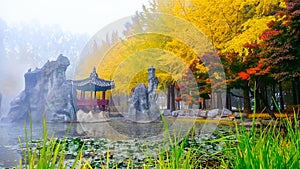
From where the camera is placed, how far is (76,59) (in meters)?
8.85

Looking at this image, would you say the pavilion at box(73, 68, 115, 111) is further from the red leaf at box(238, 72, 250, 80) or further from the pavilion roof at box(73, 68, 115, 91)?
the red leaf at box(238, 72, 250, 80)

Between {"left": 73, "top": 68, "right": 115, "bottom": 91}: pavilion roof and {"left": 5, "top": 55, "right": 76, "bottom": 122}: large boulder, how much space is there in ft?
3.15

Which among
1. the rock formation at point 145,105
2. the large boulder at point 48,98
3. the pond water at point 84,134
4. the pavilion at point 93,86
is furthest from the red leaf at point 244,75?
the pavilion at point 93,86

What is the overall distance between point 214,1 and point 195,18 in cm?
57

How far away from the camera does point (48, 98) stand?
18.9 ft

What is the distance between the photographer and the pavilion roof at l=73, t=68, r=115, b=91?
7027 mm

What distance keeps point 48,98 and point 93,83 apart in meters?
1.51

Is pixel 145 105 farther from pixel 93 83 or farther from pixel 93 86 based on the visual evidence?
pixel 93 86

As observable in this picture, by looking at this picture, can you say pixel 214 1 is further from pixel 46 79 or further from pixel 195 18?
pixel 46 79

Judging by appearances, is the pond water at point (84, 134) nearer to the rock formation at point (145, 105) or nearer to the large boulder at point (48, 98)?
the large boulder at point (48, 98)

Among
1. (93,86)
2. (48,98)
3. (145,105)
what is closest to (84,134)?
(145,105)

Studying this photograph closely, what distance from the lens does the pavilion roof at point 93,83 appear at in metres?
7.03

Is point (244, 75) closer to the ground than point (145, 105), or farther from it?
farther from it

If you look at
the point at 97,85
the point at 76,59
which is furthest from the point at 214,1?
the point at 76,59
